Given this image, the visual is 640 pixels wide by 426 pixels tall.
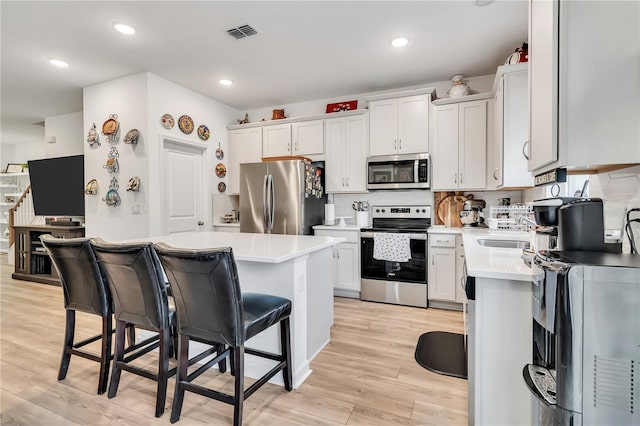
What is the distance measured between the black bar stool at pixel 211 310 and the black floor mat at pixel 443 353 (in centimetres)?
127

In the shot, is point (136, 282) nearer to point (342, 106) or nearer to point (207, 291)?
point (207, 291)

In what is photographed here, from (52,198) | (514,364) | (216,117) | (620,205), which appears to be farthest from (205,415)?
(52,198)

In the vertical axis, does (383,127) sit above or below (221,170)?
above

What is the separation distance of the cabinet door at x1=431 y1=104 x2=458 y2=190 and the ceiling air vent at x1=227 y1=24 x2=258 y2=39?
2.23 metres

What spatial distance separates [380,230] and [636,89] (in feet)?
9.43

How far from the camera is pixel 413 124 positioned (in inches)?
153

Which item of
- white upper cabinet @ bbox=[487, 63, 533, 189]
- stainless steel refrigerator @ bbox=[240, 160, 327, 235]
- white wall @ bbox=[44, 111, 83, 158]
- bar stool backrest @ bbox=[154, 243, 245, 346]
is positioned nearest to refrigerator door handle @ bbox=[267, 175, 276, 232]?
Result: stainless steel refrigerator @ bbox=[240, 160, 327, 235]

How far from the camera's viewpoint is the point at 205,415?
5.81 feet

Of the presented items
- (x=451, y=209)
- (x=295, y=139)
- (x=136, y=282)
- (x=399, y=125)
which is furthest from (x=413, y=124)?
(x=136, y=282)

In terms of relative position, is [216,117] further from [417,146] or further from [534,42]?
[534,42]

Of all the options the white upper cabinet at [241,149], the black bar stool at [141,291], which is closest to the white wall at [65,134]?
the white upper cabinet at [241,149]

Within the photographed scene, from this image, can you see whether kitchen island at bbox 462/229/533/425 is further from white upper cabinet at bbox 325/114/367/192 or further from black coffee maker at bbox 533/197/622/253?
white upper cabinet at bbox 325/114/367/192

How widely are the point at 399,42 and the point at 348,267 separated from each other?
8.30 ft

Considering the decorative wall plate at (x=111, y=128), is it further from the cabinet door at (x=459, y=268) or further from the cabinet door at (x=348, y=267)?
the cabinet door at (x=459, y=268)
